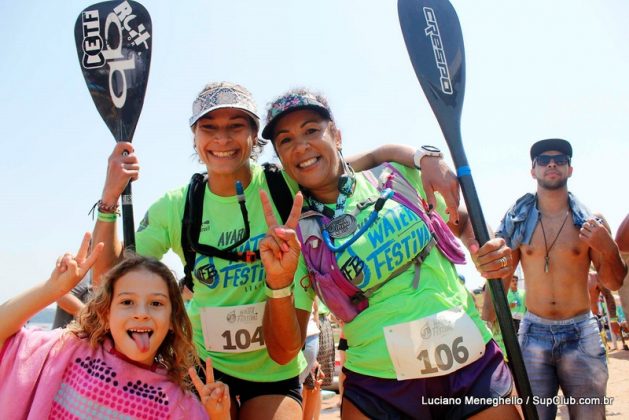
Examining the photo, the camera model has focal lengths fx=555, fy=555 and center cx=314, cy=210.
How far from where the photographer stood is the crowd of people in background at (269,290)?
2.52 m

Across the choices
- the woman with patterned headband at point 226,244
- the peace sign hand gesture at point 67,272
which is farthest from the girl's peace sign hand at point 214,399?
the peace sign hand gesture at point 67,272

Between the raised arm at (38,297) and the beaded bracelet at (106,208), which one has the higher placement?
the beaded bracelet at (106,208)

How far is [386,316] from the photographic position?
8.52 ft

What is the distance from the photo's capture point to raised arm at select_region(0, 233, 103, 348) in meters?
2.43

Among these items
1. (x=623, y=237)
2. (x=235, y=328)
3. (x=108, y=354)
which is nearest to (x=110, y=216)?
(x=108, y=354)

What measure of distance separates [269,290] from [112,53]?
2188mm

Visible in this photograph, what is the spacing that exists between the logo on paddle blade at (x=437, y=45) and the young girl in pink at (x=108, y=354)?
2.04 metres

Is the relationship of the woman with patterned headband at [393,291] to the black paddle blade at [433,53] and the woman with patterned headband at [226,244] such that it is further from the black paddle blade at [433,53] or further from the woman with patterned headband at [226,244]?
the black paddle blade at [433,53]

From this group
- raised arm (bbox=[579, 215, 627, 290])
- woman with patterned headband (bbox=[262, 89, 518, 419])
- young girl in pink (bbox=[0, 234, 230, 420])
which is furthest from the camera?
raised arm (bbox=[579, 215, 627, 290])

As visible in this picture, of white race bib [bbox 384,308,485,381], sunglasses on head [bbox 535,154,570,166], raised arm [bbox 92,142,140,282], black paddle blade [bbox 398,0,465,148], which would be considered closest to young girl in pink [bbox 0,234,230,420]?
raised arm [bbox 92,142,140,282]

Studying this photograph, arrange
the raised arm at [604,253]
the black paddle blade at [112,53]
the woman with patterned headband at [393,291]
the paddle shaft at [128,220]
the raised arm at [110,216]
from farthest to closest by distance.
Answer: the raised arm at [604,253]
the black paddle blade at [112,53]
the paddle shaft at [128,220]
the raised arm at [110,216]
the woman with patterned headband at [393,291]

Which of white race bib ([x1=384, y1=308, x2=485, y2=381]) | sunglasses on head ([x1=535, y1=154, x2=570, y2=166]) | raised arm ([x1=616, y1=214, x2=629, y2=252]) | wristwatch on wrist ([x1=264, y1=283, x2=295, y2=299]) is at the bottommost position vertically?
white race bib ([x1=384, y1=308, x2=485, y2=381])

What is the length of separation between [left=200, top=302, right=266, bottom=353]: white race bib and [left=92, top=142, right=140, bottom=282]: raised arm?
→ 2.00 ft

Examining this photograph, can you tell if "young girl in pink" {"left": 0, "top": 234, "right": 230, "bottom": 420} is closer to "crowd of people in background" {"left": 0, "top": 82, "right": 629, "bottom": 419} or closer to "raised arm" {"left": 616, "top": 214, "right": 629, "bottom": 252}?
"crowd of people in background" {"left": 0, "top": 82, "right": 629, "bottom": 419}
